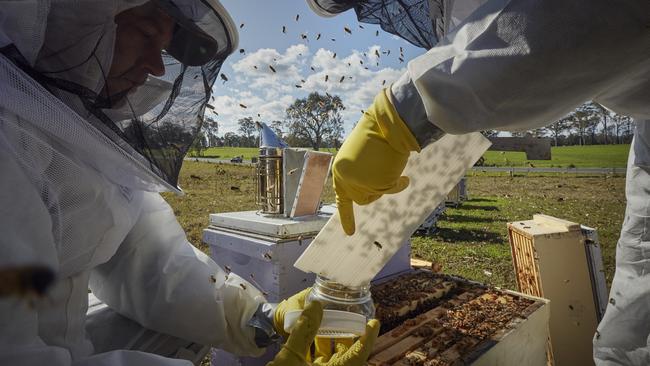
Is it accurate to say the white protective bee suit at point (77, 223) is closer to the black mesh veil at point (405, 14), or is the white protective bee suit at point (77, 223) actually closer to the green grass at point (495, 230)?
the black mesh veil at point (405, 14)

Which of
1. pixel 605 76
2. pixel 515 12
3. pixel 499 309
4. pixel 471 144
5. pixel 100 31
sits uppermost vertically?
pixel 100 31

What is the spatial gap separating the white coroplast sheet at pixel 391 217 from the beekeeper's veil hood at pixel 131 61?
0.81 metres

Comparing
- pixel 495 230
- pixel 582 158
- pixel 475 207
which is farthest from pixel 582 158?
pixel 495 230

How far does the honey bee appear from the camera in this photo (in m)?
0.36

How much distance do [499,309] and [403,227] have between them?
882mm

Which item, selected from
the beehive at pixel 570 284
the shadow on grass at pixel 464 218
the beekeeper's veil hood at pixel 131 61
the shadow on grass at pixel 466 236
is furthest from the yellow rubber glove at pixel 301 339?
the shadow on grass at pixel 464 218

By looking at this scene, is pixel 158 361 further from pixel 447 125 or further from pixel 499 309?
pixel 499 309

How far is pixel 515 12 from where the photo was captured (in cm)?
121

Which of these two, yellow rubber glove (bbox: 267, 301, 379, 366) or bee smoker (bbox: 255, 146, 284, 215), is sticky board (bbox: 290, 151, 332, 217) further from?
yellow rubber glove (bbox: 267, 301, 379, 366)

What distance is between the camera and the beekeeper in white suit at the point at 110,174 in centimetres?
105

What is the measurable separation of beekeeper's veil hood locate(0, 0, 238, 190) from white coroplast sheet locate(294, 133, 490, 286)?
0.81m

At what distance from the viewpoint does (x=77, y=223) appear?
1392 millimetres

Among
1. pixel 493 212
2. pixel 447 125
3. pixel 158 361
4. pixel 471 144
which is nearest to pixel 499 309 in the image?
pixel 471 144

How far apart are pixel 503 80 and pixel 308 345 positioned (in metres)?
1.20
